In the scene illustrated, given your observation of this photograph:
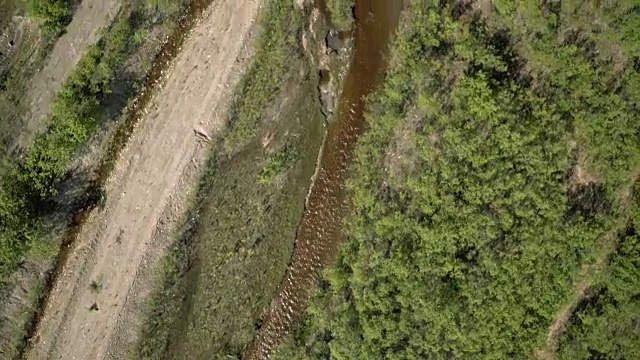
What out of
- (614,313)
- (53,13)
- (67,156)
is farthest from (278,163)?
(614,313)

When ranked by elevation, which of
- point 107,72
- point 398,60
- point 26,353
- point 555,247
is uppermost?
point 398,60

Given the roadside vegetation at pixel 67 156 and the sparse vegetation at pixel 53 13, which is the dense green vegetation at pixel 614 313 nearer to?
the roadside vegetation at pixel 67 156

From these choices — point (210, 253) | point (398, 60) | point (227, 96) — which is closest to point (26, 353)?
point (210, 253)

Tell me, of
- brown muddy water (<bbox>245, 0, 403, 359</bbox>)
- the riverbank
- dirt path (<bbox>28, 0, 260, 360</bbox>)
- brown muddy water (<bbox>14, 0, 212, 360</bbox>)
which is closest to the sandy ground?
brown muddy water (<bbox>14, 0, 212, 360</bbox>)

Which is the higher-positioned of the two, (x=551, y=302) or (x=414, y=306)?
(x=551, y=302)

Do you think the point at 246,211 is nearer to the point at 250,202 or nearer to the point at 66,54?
the point at 250,202

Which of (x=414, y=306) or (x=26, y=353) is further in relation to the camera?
(x=26, y=353)

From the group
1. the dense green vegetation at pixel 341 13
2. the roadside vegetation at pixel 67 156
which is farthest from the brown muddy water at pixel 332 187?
the roadside vegetation at pixel 67 156

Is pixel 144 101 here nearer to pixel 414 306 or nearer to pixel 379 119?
pixel 379 119

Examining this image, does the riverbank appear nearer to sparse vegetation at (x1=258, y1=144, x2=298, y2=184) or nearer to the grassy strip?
sparse vegetation at (x1=258, y1=144, x2=298, y2=184)
